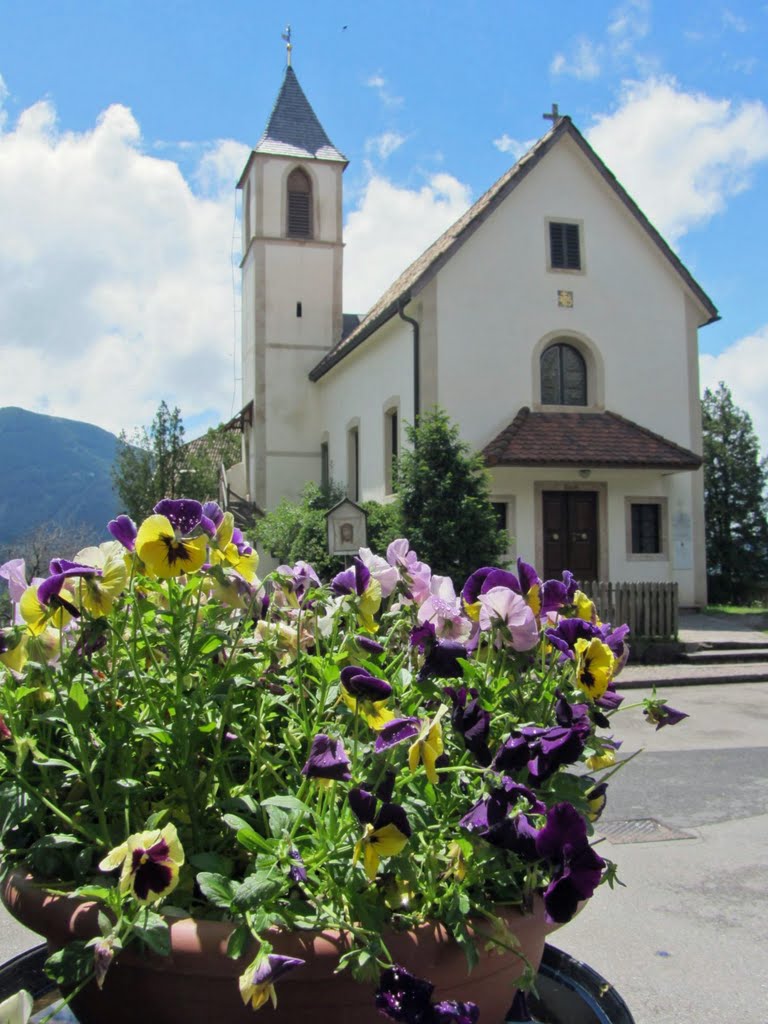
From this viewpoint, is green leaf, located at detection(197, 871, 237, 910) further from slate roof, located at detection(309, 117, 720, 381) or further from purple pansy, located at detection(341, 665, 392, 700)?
slate roof, located at detection(309, 117, 720, 381)

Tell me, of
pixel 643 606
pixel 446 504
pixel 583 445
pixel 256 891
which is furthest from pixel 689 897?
pixel 583 445

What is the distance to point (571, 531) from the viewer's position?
64.6ft

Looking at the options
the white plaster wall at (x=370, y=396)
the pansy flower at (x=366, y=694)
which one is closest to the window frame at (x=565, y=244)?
the white plaster wall at (x=370, y=396)

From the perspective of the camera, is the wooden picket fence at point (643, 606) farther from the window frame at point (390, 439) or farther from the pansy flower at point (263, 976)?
the pansy flower at point (263, 976)

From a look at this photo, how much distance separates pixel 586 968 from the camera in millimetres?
1595

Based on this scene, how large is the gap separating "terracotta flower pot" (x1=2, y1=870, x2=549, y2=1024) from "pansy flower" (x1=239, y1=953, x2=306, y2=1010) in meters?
0.10

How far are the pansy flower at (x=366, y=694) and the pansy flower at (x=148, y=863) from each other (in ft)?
1.00

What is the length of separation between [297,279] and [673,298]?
10.9 metres

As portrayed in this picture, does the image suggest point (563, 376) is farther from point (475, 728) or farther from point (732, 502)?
point (475, 728)

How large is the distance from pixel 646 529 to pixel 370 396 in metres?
7.07

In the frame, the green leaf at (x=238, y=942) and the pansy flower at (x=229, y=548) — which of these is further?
the pansy flower at (x=229, y=548)

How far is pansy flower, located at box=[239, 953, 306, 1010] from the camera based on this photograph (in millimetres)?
1073

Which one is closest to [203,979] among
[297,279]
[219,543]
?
[219,543]

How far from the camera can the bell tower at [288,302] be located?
26.5m
